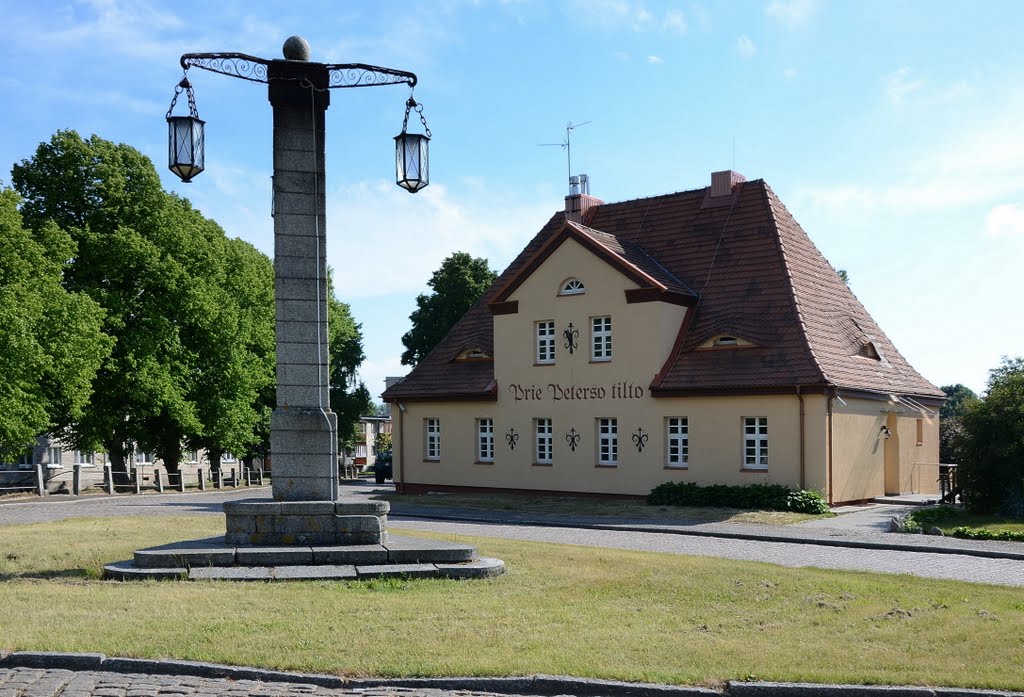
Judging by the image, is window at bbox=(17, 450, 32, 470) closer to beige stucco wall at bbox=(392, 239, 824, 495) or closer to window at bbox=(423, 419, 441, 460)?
window at bbox=(423, 419, 441, 460)

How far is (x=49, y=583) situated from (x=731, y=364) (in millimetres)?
19888

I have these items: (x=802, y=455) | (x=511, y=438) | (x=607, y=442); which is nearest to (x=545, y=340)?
(x=511, y=438)

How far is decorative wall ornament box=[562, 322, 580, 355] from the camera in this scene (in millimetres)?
31438

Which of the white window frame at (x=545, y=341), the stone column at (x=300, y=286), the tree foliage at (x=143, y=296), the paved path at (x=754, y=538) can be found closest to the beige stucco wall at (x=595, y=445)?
the white window frame at (x=545, y=341)

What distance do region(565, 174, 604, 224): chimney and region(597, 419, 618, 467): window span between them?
8.71m

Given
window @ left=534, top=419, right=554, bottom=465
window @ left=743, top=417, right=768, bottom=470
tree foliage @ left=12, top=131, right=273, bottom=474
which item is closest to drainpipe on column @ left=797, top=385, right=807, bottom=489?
window @ left=743, top=417, right=768, bottom=470

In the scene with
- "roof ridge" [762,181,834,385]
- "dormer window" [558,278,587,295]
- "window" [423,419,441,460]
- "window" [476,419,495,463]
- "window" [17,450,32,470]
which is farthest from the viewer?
"window" [17,450,32,470]

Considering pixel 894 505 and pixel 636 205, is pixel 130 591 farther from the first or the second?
pixel 636 205

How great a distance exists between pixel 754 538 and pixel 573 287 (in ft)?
40.4

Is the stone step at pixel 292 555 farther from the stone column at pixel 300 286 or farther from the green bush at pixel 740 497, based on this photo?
the green bush at pixel 740 497

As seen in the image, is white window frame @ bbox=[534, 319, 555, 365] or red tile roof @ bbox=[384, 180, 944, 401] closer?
red tile roof @ bbox=[384, 180, 944, 401]

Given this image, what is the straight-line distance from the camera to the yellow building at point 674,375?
27766 mm

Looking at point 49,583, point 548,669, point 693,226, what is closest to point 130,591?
point 49,583

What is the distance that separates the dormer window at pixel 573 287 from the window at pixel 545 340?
41.0 inches
